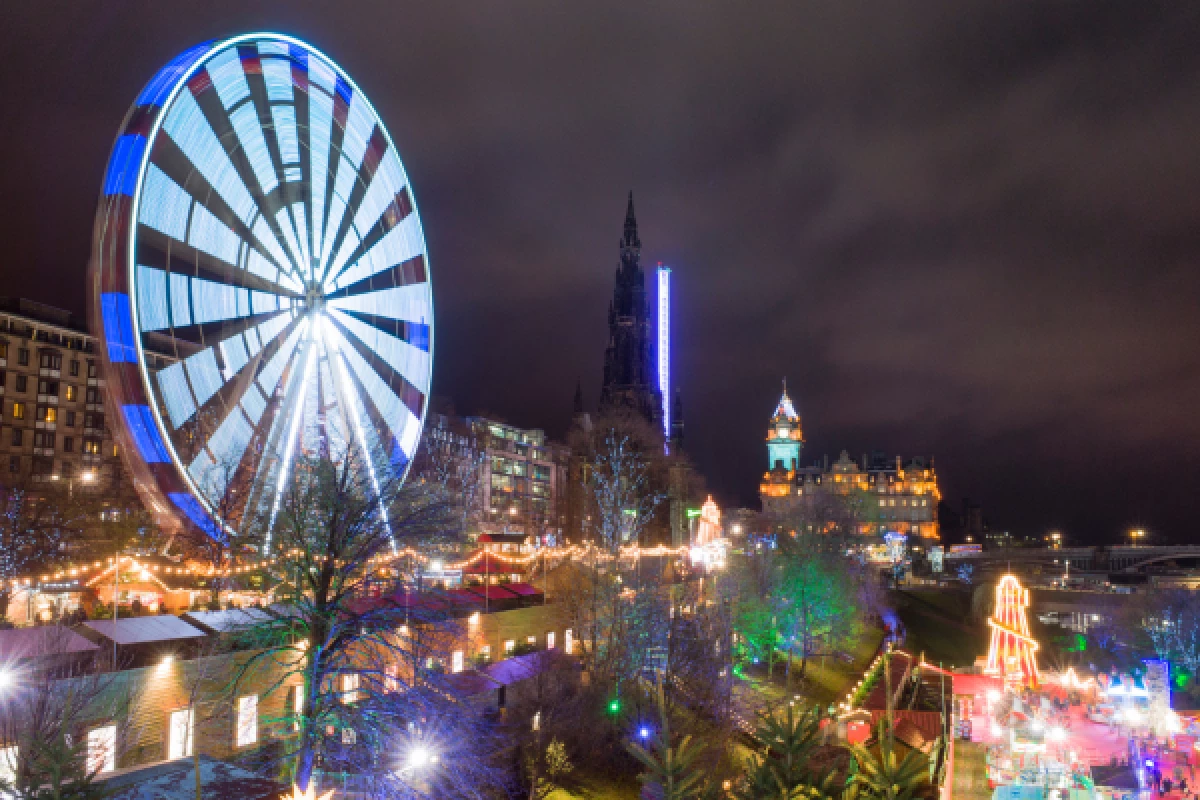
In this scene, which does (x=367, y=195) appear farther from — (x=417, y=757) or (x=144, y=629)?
(x=417, y=757)

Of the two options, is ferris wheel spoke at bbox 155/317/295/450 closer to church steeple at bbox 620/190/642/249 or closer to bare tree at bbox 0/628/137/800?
bare tree at bbox 0/628/137/800

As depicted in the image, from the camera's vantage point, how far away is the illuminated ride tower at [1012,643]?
107ft

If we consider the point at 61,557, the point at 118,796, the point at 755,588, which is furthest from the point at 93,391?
the point at 118,796

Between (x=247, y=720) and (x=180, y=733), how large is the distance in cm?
118

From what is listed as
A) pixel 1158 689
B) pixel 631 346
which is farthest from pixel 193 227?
pixel 631 346

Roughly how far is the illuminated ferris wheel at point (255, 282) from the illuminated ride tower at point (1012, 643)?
23.1m

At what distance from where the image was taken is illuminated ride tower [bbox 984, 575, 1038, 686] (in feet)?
107

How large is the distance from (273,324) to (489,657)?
10.8m

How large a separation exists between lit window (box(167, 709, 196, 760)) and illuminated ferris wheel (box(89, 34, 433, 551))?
3.04 m

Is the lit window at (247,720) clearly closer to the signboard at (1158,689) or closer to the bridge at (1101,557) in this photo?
the signboard at (1158,689)

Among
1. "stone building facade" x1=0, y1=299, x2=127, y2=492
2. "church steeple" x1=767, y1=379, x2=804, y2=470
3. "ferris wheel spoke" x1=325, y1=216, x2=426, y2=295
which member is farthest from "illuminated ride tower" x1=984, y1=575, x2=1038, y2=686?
"church steeple" x1=767, y1=379, x2=804, y2=470

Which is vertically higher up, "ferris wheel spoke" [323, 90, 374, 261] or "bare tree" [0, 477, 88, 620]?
"ferris wheel spoke" [323, 90, 374, 261]

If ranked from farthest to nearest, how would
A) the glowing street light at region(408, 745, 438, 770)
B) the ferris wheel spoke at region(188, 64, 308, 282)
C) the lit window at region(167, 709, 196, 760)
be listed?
the ferris wheel spoke at region(188, 64, 308, 282)
the glowing street light at region(408, 745, 438, 770)
the lit window at region(167, 709, 196, 760)

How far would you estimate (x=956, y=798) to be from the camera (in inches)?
874
